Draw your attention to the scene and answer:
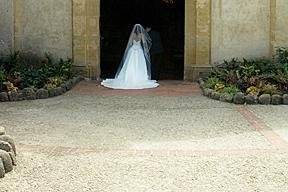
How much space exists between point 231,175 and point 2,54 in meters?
11.2

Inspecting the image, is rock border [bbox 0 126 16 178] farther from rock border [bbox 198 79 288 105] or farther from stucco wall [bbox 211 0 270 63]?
stucco wall [bbox 211 0 270 63]

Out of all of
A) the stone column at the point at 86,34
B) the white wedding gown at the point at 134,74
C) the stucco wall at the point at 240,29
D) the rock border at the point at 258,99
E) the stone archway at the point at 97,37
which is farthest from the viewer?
the stone column at the point at 86,34

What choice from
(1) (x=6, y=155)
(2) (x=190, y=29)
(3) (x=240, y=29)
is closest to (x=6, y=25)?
(2) (x=190, y=29)

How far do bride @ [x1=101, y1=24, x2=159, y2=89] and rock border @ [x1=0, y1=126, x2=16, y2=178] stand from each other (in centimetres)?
804

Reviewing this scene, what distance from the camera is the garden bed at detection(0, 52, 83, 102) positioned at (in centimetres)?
1323

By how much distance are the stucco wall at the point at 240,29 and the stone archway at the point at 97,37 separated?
261 mm

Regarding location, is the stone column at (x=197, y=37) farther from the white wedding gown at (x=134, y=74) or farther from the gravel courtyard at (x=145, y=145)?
the gravel courtyard at (x=145, y=145)

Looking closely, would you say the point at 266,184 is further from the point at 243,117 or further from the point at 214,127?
the point at 243,117

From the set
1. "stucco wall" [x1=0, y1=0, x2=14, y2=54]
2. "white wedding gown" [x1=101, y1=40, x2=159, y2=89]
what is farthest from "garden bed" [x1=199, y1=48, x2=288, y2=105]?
"stucco wall" [x1=0, y1=0, x2=14, y2=54]

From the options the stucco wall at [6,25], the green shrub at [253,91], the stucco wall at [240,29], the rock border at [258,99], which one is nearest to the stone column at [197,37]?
the stucco wall at [240,29]

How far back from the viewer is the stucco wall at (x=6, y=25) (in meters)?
16.5

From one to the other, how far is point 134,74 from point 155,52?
2388 mm

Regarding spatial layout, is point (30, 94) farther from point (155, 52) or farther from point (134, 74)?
point (155, 52)

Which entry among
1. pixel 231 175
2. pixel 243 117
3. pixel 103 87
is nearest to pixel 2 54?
pixel 103 87
